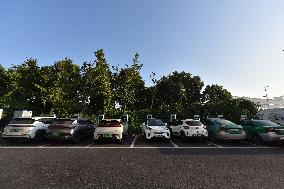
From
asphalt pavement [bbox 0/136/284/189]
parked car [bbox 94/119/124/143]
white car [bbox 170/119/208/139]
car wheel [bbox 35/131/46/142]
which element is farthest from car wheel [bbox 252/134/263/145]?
car wheel [bbox 35/131/46/142]

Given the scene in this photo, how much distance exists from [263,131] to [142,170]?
968 centimetres

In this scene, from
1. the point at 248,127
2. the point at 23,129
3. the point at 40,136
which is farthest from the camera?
the point at 248,127

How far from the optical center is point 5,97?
3344cm

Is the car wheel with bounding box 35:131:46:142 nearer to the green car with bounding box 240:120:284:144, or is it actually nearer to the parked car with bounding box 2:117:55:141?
the parked car with bounding box 2:117:55:141

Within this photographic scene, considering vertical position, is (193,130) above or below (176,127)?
below

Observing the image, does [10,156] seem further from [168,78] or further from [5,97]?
[168,78]

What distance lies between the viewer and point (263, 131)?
1644 cm

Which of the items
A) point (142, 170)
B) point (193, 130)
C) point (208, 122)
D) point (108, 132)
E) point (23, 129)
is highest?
point (208, 122)

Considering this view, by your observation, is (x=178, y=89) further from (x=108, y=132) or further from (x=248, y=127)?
(x=108, y=132)

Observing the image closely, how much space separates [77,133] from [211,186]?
11661 mm

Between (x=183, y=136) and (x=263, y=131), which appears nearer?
(x=263, y=131)

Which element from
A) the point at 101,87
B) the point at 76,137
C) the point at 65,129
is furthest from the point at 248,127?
the point at 101,87

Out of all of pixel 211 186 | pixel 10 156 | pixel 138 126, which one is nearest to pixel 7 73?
pixel 138 126

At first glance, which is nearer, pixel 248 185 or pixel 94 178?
pixel 248 185
